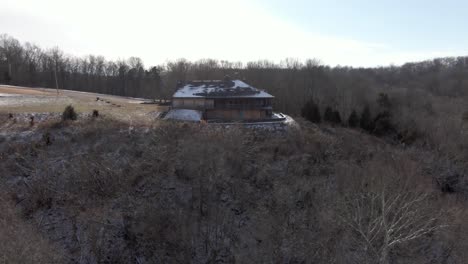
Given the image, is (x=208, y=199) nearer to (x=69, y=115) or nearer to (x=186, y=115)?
(x=186, y=115)

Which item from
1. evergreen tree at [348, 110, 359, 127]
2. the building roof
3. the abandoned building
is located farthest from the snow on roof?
evergreen tree at [348, 110, 359, 127]

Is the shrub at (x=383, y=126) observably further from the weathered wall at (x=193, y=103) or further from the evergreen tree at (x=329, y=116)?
the weathered wall at (x=193, y=103)

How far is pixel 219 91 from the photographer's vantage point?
33.0 metres

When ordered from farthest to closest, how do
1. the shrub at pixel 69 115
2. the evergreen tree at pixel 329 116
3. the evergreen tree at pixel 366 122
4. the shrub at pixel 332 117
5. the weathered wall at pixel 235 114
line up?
1. the evergreen tree at pixel 329 116
2. the shrub at pixel 332 117
3. the evergreen tree at pixel 366 122
4. the weathered wall at pixel 235 114
5. the shrub at pixel 69 115

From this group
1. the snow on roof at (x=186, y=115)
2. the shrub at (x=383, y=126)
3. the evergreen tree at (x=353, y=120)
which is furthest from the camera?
the evergreen tree at (x=353, y=120)

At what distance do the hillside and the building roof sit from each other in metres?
8.91

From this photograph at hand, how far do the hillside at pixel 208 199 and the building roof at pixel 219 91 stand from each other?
891 centimetres

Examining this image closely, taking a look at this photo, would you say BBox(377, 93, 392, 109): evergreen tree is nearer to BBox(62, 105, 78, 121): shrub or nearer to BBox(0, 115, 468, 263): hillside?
BBox(0, 115, 468, 263): hillside

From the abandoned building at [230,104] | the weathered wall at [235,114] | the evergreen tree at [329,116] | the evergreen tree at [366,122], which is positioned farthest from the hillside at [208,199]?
the evergreen tree at [329,116]

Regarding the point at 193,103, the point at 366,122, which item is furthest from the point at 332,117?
the point at 193,103

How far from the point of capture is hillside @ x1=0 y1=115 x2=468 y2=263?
13109mm

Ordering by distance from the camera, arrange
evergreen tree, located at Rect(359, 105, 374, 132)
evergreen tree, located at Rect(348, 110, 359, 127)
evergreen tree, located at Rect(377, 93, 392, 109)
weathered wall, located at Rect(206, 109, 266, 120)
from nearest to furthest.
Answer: weathered wall, located at Rect(206, 109, 266, 120)
evergreen tree, located at Rect(359, 105, 374, 132)
evergreen tree, located at Rect(348, 110, 359, 127)
evergreen tree, located at Rect(377, 93, 392, 109)

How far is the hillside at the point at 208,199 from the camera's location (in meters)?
13.1

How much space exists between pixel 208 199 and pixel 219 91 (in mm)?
18281
